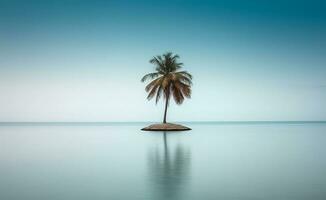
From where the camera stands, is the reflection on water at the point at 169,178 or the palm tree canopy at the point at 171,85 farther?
the palm tree canopy at the point at 171,85

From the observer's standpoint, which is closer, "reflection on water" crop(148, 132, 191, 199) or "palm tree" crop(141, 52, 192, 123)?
"reflection on water" crop(148, 132, 191, 199)

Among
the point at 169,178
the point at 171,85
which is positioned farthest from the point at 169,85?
the point at 169,178

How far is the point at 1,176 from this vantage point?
14.3 m

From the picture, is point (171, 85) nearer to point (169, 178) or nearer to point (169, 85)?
point (169, 85)

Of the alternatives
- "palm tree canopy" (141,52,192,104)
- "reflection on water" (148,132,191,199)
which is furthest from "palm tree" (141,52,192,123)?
"reflection on water" (148,132,191,199)

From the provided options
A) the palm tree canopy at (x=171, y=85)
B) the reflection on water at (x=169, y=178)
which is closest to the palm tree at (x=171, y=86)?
the palm tree canopy at (x=171, y=85)

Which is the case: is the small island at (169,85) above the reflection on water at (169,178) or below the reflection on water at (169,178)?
above

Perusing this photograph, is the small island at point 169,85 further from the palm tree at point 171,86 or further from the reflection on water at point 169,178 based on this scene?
the reflection on water at point 169,178

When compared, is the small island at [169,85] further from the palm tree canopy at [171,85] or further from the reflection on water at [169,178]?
the reflection on water at [169,178]

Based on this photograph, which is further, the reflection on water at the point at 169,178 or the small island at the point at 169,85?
the small island at the point at 169,85

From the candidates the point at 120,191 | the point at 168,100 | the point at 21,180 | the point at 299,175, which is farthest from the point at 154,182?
the point at 168,100

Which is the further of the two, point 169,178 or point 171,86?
point 171,86

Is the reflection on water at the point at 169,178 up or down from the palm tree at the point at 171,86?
down

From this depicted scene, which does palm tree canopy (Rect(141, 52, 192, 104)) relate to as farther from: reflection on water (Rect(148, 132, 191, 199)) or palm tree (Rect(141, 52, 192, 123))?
reflection on water (Rect(148, 132, 191, 199))
